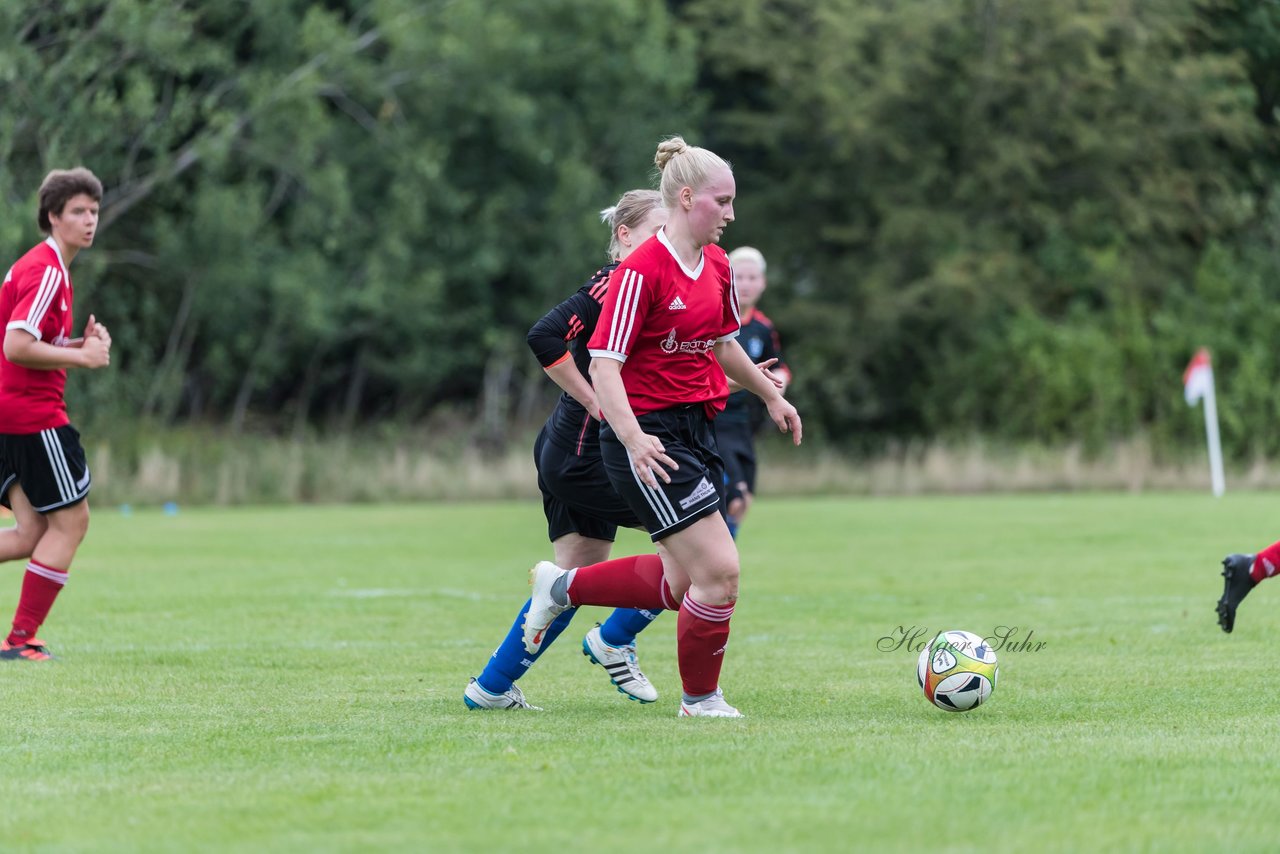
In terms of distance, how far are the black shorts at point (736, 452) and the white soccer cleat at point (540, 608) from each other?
13.9 feet

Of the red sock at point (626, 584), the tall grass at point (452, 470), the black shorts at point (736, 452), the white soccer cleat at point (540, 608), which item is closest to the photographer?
the red sock at point (626, 584)

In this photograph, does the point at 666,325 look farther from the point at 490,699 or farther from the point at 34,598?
the point at 34,598

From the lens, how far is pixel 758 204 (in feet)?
119

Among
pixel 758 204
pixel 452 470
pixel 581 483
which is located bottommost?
pixel 452 470

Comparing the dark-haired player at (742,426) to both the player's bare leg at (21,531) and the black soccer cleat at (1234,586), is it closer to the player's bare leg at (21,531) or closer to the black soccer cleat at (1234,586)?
the black soccer cleat at (1234,586)

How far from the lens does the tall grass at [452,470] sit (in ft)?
87.9

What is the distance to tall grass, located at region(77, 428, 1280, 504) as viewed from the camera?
26.8 metres

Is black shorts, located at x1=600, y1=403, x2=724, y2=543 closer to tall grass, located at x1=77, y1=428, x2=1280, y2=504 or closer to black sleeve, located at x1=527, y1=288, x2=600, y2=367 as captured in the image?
black sleeve, located at x1=527, y1=288, x2=600, y2=367

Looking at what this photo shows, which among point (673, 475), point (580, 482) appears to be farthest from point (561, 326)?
point (673, 475)

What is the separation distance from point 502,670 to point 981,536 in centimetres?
1140

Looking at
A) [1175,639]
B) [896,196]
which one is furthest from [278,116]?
[1175,639]

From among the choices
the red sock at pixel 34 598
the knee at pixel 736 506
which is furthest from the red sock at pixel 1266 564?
the red sock at pixel 34 598

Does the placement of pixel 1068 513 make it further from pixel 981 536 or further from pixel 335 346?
pixel 335 346

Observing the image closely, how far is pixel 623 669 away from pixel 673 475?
1.22 metres
